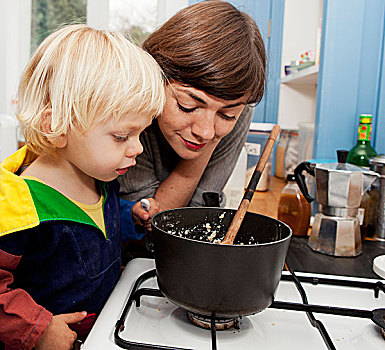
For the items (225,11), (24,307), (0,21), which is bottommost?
(24,307)

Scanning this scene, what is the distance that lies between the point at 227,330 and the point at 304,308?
11 cm

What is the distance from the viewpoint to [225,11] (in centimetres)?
83

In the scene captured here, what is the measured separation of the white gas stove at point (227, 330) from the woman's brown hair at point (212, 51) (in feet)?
1.25

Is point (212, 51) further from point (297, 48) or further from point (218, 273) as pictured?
point (297, 48)

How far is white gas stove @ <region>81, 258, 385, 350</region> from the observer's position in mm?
533

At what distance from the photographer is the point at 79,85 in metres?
0.64

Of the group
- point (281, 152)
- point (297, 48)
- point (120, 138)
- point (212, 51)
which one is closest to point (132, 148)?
point (120, 138)

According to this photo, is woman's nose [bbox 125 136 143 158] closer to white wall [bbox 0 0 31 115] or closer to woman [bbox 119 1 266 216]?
woman [bbox 119 1 266 216]

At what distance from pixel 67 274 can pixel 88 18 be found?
1.90m

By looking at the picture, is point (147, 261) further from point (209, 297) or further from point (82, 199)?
point (209, 297)

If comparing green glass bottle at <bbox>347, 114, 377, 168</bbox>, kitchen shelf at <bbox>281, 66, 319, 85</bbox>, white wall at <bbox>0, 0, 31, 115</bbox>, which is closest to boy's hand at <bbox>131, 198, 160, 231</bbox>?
green glass bottle at <bbox>347, 114, 377, 168</bbox>

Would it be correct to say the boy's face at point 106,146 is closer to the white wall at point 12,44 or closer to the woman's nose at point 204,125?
the woman's nose at point 204,125

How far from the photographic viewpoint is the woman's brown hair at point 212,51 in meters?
0.76

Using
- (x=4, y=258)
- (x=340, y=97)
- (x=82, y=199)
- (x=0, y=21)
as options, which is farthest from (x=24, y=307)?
(x=0, y=21)
